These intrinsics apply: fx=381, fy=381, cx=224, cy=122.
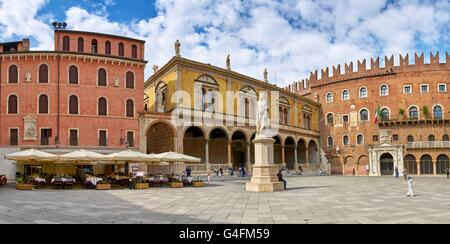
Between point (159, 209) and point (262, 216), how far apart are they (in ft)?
11.1

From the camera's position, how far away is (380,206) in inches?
470

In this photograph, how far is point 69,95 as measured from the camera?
28.1 meters

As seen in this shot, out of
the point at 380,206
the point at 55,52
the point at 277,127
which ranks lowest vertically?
the point at 380,206

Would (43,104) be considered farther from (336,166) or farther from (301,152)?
(336,166)

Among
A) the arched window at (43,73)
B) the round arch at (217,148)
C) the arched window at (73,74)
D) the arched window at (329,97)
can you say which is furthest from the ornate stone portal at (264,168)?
the arched window at (329,97)

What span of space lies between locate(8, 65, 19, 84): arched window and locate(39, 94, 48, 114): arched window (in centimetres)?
223

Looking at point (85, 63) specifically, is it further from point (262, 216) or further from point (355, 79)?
point (355, 79)

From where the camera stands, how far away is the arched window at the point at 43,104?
27.7 meters

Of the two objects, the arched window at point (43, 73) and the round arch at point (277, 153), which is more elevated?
the arched window at point (43, 73)

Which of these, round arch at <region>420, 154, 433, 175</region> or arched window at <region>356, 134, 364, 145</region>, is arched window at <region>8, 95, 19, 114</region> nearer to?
arched window at <region>356, 134, 364, 145</region>

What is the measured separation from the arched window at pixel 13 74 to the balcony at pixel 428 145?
40.5 meters

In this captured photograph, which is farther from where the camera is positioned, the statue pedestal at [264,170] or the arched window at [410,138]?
the arched window at [410,138]

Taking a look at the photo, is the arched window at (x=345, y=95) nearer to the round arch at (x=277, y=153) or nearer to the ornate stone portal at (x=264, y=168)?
the round arch at (x=277, y=153)

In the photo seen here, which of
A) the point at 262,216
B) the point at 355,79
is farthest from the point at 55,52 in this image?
the point at 355,79
